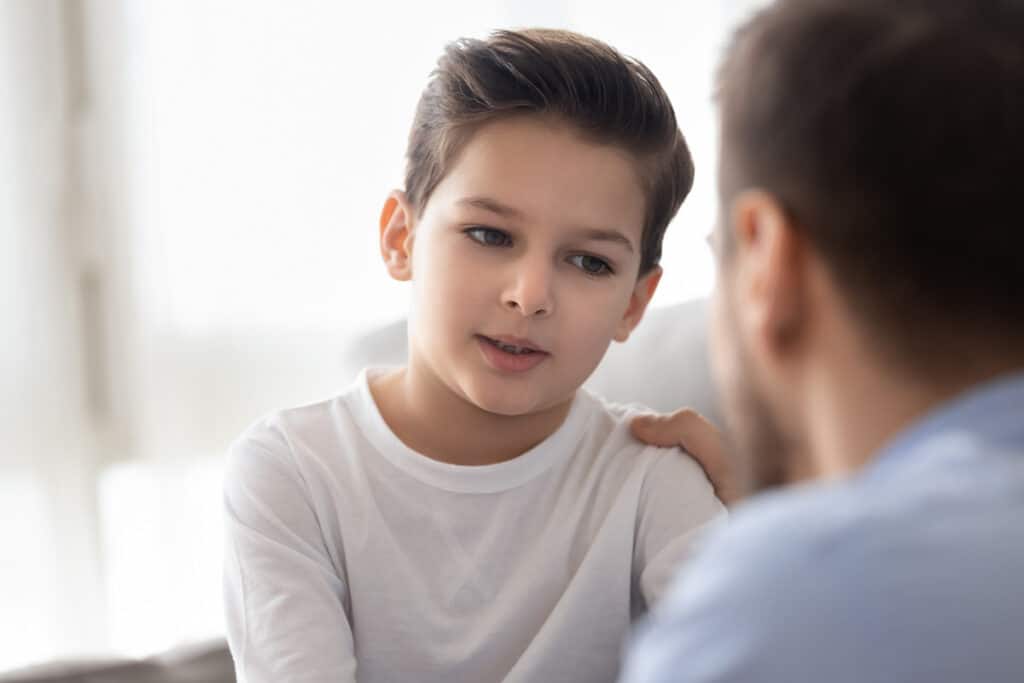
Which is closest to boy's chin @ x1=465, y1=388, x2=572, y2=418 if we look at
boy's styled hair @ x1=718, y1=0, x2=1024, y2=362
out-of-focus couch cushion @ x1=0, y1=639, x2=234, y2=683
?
boy's styled hair @ x1=718, y1=0, x2=1024, y2=362

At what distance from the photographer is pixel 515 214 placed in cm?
132

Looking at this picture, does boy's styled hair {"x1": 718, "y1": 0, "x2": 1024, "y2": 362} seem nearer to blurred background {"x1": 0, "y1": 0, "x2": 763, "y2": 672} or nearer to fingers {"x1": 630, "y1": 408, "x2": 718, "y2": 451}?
fingers {"x1": 630, "y1": 408, "x2": 718, "y2": 451}

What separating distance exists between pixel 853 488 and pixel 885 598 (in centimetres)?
7

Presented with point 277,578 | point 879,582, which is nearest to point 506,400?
point 277,578

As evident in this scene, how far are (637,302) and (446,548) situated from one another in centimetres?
35

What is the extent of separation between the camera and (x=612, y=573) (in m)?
1.38

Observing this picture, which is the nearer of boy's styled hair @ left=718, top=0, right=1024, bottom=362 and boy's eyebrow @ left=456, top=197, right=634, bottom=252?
boy's styled hair @ left=718, top=0, right=1024, bottom=362

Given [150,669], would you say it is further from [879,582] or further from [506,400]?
[879,582]

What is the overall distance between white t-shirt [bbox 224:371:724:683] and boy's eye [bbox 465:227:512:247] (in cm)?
23

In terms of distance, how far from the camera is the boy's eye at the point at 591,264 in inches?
53.4

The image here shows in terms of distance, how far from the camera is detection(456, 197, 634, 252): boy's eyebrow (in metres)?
1.32

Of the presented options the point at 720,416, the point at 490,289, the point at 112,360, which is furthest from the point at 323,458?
the point at 112,360

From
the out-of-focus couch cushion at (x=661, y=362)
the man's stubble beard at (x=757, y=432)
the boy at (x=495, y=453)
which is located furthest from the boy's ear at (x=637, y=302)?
the man's stubble beard at (x=757, y=432)

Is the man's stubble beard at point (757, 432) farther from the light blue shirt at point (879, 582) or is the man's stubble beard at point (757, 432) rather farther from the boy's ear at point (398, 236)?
the boy's ear at point (398, 236)
